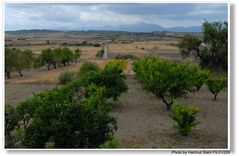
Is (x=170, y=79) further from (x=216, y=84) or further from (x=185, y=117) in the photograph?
(x=216, y=84)

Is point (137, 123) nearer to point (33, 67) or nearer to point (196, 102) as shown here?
point (196, 102)

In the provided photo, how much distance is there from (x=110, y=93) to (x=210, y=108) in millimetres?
4809

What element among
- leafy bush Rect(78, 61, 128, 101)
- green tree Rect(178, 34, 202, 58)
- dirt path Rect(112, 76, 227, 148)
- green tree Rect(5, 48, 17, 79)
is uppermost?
green tree Rect(178, 34, 202, 58)

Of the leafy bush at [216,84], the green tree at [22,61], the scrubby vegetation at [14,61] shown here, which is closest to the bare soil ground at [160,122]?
the leafy bush at [216,84]

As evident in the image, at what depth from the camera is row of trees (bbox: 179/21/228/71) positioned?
110 feet

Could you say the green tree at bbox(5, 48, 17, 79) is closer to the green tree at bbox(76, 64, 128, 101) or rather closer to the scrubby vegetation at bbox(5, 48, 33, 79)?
the scrubby vegetation at bbox(5, 48, 33, 79)

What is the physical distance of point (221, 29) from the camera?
34125mm

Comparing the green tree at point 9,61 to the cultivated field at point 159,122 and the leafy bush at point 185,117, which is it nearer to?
the cultivated field at point 159,122

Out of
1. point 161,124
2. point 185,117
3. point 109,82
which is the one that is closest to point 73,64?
point 109,82

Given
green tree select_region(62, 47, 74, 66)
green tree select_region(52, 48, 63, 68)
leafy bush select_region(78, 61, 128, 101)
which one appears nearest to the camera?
leafy bush select_region(78, 61, 128, 101)

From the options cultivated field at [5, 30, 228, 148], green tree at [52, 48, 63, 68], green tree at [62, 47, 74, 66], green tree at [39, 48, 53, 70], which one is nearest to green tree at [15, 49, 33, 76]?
green tree at [39, 48, 53, 70]

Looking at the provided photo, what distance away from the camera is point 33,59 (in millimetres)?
44125

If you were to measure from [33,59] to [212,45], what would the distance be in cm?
1997

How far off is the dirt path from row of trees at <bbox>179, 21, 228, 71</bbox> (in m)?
11.3
